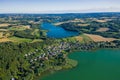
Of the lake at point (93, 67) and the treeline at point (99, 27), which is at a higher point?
the lake at point (93, 67)

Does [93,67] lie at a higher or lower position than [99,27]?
higher

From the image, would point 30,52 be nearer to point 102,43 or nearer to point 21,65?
point 21,65

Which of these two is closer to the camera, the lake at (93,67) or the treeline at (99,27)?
the lake at (93,67)

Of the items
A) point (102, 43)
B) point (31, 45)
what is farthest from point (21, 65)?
point (102, 43)

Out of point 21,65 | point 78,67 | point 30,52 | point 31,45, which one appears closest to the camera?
point 21,65

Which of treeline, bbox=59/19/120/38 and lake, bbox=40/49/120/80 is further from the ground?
lake, bbox=40/49/120/80

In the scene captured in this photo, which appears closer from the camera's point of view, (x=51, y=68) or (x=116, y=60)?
(x=51, y=68)

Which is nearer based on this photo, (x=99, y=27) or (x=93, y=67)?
(x=93, y=67)

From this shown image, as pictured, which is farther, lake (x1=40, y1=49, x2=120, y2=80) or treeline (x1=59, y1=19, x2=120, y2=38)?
treeline (x1=59, y1=19, x2=120, y2=38)
